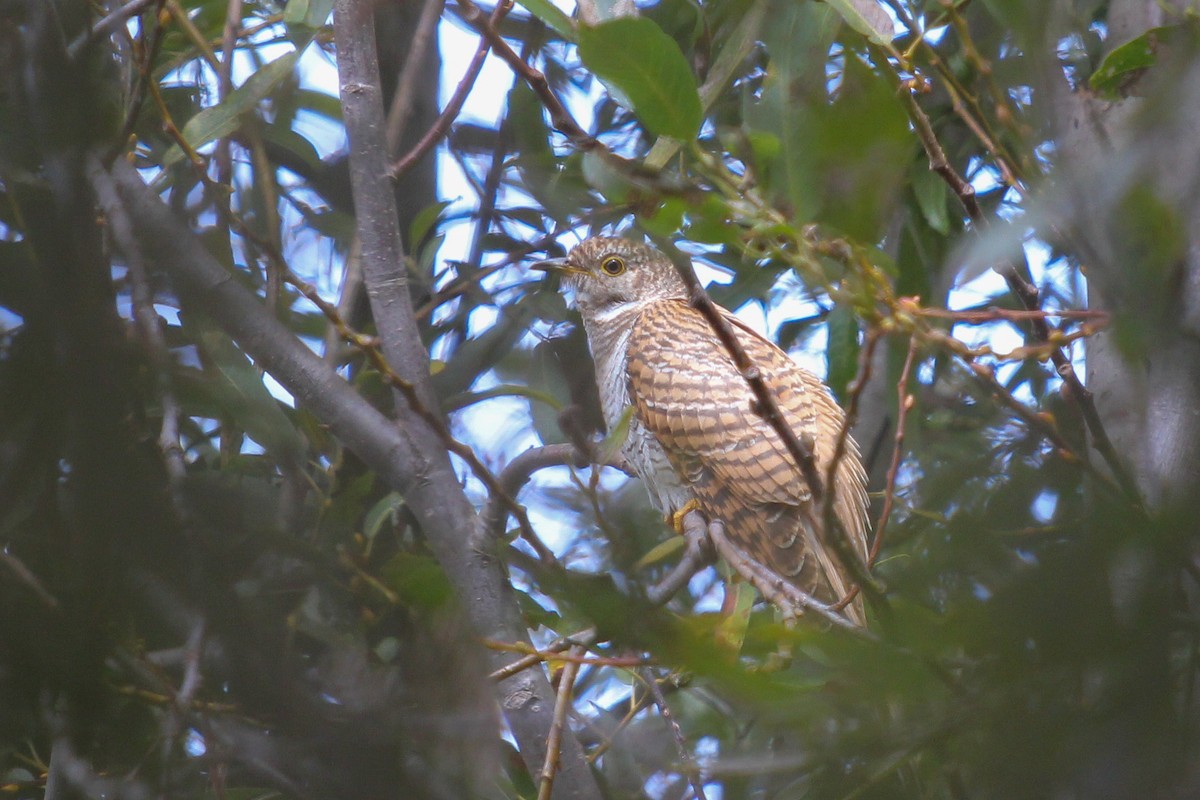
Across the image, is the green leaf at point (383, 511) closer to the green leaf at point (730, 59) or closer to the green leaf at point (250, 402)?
the green leaf at point (250, 402)

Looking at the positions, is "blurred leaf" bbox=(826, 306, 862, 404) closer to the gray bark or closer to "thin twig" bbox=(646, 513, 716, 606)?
"thin twig" bbox=(646, 513, 716, 606)

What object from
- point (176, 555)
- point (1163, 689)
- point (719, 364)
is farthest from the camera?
point (719, 364)

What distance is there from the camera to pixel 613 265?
387 centimetres

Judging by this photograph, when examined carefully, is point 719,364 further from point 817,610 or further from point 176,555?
point 176,555

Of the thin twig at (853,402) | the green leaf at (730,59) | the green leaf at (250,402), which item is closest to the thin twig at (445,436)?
the green leaf at (250,402)

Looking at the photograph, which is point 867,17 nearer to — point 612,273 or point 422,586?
point 422,586

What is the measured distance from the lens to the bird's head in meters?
3.74

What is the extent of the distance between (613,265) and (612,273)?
0.09ft

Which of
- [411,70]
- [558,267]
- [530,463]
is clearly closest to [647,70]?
[530,463]

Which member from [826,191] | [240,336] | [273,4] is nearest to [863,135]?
[826,191]

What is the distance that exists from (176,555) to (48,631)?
11 centimetres

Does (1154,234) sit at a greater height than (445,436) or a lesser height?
lesser

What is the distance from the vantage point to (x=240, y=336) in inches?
56.7

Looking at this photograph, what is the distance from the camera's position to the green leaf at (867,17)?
1.49 metres
